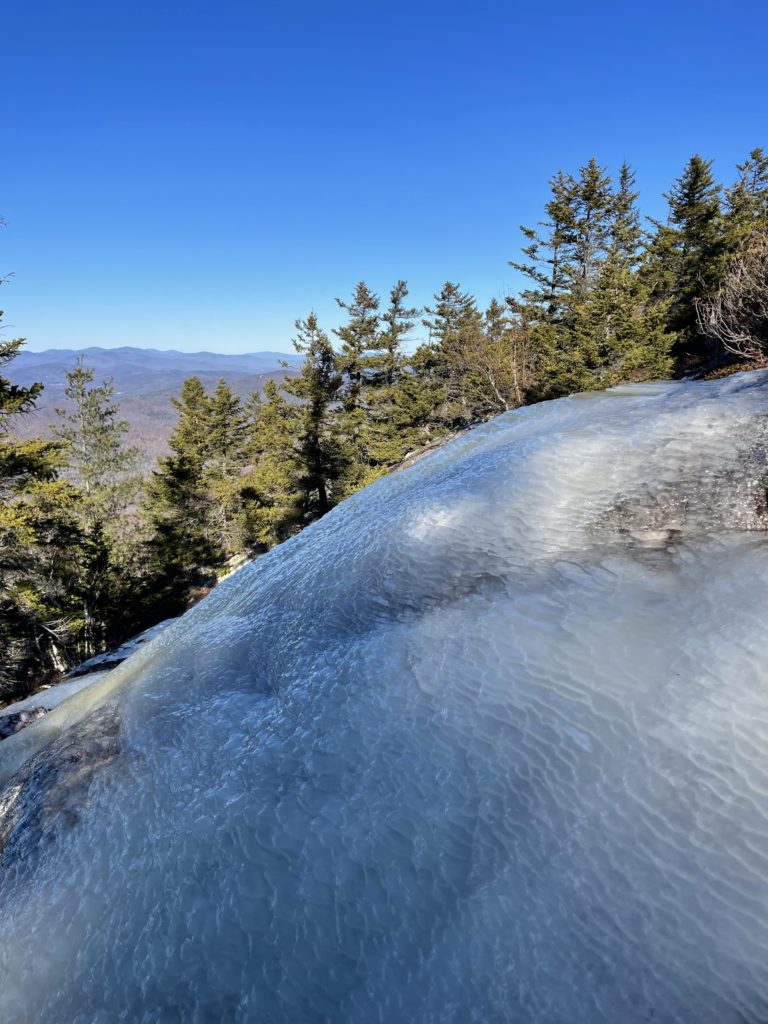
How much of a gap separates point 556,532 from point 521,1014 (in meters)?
3.84

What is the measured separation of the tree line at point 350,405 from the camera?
743 inches

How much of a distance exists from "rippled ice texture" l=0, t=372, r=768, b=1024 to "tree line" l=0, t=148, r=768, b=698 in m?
11.7

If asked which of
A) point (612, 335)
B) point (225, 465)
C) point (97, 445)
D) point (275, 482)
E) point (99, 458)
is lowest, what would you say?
point (275, 482)

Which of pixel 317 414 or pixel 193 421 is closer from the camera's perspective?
pixel 317 414

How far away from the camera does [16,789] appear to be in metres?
5.64

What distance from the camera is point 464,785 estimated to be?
141 inches

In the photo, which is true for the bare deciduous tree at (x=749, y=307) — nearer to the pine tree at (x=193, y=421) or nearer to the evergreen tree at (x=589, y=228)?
the evergreen tree at (x=589, y=228)

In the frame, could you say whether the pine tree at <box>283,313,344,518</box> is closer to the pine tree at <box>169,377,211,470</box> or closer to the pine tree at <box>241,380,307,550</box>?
the pine tree at <box>241,380,307,550</box>

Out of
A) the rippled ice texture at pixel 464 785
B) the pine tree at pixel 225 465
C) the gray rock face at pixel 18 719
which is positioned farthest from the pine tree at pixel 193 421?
the rippled ice texture at pixel 464 785

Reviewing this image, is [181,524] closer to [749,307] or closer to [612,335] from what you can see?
[612,335]

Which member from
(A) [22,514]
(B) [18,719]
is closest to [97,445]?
(A) [22,514]

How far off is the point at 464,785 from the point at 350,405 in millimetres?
27589

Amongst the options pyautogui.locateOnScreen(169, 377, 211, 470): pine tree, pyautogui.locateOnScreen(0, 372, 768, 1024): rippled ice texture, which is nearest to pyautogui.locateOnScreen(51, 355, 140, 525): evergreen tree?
pyautogui.locateOnScreen(169, 377, 211, 470): pine tree

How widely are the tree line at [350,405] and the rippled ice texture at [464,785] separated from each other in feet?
38.5
